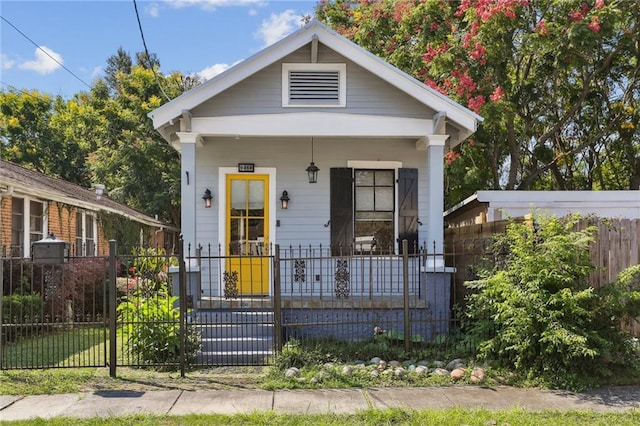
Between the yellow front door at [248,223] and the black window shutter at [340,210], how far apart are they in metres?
1.25

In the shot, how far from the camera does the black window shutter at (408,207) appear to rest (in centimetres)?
991

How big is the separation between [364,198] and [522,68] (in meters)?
8.27

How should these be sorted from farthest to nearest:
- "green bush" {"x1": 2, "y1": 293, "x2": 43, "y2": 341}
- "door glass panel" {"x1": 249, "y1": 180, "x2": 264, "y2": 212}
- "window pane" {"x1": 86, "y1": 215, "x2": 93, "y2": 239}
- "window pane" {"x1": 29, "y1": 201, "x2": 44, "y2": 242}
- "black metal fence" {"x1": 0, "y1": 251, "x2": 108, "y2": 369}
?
"window pane" {"x1": 86, "y1": 215, "x2": 93, "y2": 239}, "window pane" {"x1": 29, "y1": 201, "x2": 44, "y2": 242}, "door glass panel" {"x1": 249, "y1": 180, "x2": 264, "y2": 212}, "green bush" {"x1": 2, "y1": 293, "x2": 43, "y2": 341}, "black metal fence" {"x1": 0, "y1": 251, "x2": 108, "y2": 369}

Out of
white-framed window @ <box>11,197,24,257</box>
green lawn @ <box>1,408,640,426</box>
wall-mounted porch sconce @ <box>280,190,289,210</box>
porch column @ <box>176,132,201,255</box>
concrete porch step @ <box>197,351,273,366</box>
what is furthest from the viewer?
white-framed window @ <box>11,197,24,257</box>

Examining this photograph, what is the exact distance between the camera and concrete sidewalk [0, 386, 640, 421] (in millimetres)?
5562

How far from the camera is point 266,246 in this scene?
9.95 m

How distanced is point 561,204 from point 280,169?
216 inches

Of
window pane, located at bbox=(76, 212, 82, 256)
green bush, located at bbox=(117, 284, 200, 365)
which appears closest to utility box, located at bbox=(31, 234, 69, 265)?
green bush, located at bbox=(117, 284, 200, 365)

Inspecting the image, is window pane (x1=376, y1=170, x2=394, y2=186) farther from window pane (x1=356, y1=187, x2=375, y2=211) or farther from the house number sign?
the house number sign

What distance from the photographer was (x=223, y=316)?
831 cm

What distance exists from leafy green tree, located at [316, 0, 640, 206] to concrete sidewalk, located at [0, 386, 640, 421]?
8280 mm

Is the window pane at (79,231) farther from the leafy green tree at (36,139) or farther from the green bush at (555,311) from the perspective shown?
the leafy green tree at (36,139)

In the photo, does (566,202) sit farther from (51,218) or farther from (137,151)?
(137,151)

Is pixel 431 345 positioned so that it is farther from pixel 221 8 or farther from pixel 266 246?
pixel 221 8
